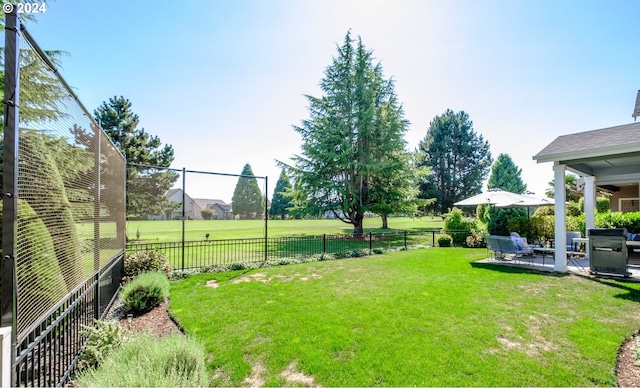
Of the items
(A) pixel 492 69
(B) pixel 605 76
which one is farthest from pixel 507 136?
(A) pixel 492 69

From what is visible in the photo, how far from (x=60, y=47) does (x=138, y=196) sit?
418 centimetres

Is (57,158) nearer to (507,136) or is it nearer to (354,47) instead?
(507,136)

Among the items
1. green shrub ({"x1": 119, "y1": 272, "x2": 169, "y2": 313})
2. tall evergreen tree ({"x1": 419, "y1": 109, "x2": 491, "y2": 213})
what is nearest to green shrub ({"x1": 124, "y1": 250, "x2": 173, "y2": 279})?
green shrub ({"x1": 119, "y1": 272, "x2": 169, "y2": 313})

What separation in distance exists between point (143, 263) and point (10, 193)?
5.62 meters

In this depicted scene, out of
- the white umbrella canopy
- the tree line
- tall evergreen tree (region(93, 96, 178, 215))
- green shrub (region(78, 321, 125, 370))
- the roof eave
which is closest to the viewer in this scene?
green shrub (region(78, 321, 125, 370))

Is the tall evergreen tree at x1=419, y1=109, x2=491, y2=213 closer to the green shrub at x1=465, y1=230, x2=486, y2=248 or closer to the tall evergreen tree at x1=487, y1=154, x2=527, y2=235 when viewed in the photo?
the tall evergreen tree at x1=487, y1=154, x2=527, y2=235

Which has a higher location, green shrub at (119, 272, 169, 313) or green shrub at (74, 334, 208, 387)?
green shrub at (74, 334, 208, 387)

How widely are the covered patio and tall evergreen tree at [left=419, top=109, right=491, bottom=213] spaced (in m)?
22.0

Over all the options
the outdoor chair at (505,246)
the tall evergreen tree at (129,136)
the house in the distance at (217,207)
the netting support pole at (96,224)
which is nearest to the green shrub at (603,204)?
the outdoor chair at (505,246)

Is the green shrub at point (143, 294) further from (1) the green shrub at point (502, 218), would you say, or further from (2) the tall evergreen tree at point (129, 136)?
A: (1) the green shrub at point (502, 218)

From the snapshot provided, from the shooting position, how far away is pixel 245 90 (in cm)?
996

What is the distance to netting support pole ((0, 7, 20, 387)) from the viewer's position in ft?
4.99

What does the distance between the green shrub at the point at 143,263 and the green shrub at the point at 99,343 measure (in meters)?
3.28

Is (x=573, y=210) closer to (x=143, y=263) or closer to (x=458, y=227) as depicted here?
(x=458, y=227)
